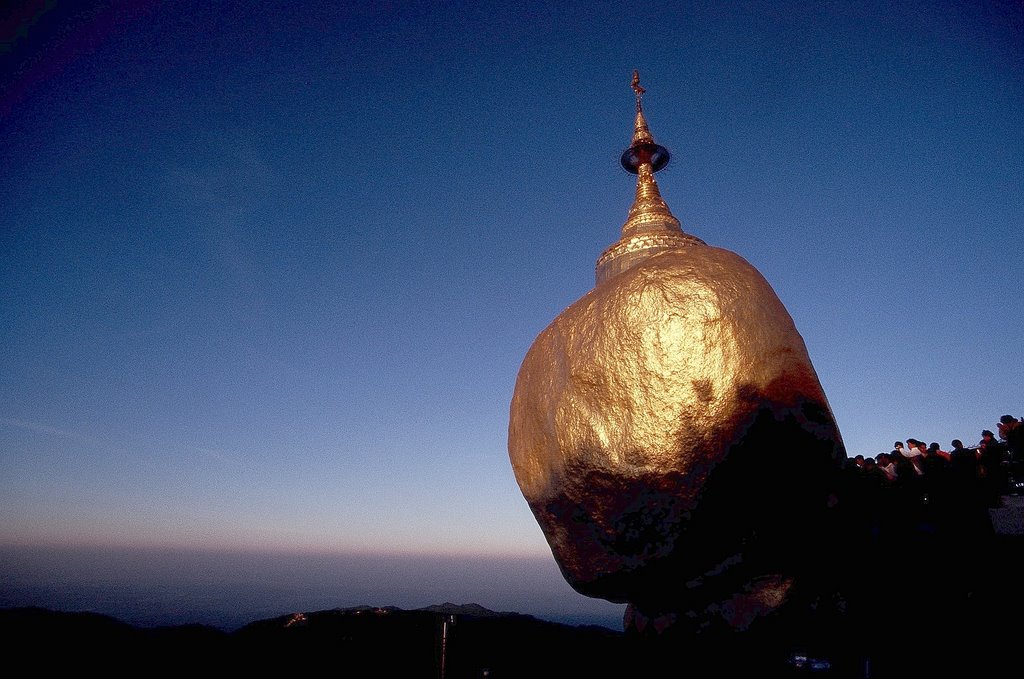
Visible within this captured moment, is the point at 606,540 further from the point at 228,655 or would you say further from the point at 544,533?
the point at 228,655

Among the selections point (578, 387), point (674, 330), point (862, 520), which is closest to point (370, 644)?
point (578, 387)

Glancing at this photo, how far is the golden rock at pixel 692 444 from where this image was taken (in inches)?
132

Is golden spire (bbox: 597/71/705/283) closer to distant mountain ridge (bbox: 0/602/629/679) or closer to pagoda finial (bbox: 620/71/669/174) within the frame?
pagoda finial (bbox: 620/71/669/174)

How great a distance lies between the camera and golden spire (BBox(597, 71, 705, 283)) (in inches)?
315

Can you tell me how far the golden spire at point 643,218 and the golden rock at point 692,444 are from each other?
3621mm

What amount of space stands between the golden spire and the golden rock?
3621 mm

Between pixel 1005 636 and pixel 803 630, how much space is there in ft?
6.25

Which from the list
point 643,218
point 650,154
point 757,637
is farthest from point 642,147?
point 757,637

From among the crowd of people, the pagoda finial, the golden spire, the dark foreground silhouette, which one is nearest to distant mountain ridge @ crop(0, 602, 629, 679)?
the dark foreground silhouette

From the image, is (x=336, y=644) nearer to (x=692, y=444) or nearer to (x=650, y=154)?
(x=692, y=444)

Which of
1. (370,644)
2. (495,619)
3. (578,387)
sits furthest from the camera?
(495,619)

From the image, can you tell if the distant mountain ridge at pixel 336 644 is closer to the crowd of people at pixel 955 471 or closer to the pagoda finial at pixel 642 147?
the crowd of people at pixel 955 471

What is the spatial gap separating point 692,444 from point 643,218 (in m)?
6.18

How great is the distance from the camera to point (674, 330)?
3.50 meters
